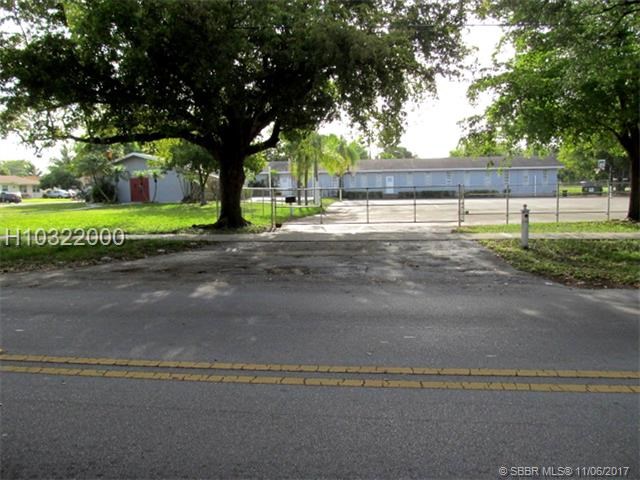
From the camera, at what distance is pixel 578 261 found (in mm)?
11133

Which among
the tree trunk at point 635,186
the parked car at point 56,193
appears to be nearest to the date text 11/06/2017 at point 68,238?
the tree trunk at point 635,186

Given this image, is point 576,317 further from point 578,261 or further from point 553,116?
point 553,116

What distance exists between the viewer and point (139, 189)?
4756cm

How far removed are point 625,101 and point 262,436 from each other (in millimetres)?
18100

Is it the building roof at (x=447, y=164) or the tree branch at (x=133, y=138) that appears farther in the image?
the building roof at (x=447, y=164)

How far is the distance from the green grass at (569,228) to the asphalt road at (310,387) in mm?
7527

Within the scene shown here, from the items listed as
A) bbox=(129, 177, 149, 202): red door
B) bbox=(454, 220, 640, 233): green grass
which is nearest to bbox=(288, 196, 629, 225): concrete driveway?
bbox=(454, 220, 640, 233): green grass

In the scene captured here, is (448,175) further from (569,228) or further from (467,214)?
(569,228)

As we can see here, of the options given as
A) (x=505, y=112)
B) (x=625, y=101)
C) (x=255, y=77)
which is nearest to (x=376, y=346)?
(x=255, y=77)

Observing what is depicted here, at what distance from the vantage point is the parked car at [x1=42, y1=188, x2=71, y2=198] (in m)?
78.7

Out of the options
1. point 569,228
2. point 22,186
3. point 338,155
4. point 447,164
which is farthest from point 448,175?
point 22,186

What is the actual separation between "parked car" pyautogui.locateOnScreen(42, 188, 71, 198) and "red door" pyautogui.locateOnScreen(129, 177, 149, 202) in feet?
117

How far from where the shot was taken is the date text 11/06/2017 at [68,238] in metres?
15.0

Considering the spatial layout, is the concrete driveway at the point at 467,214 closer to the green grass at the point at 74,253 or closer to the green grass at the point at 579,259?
the green grass at the point at 579,259
